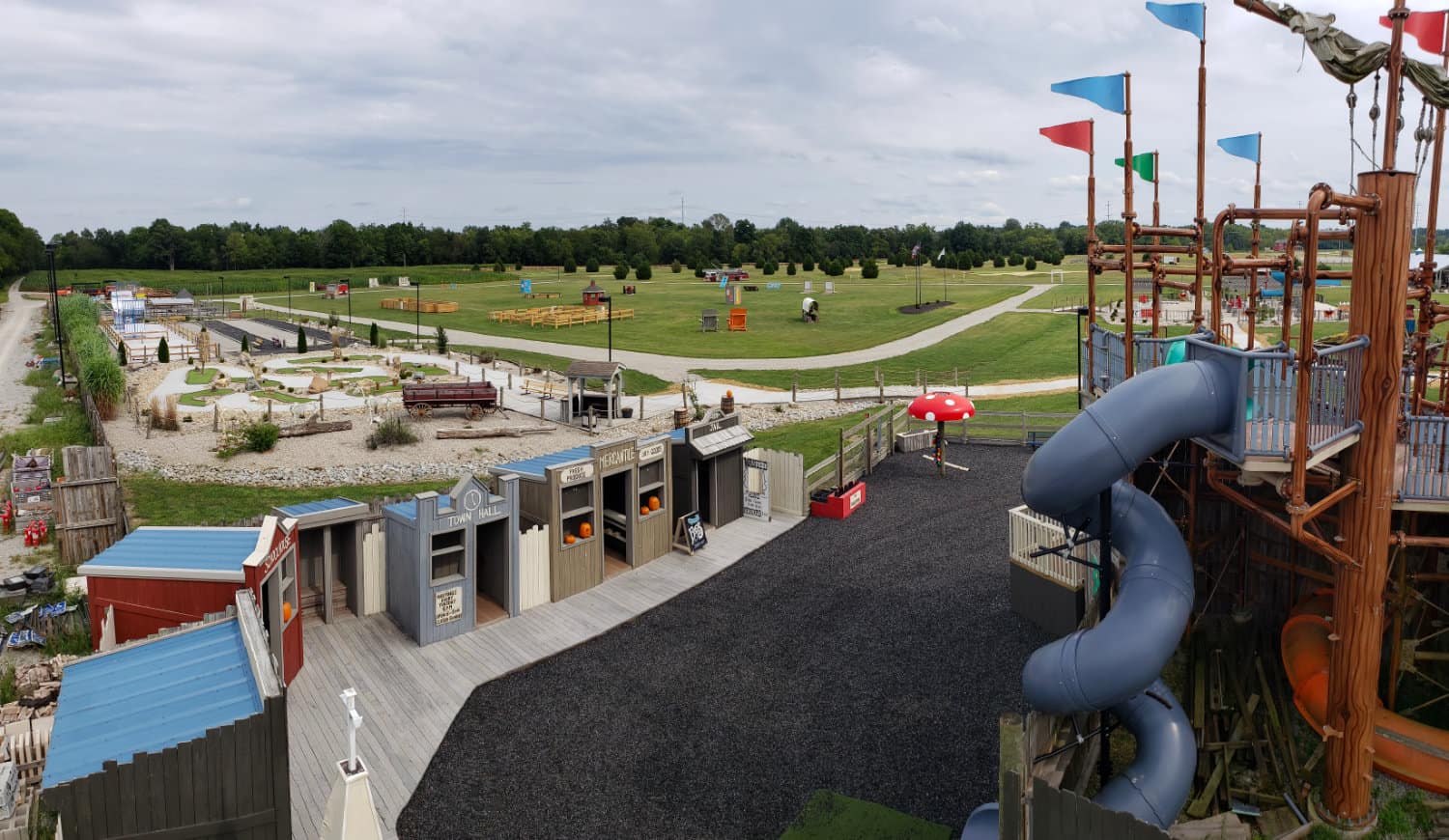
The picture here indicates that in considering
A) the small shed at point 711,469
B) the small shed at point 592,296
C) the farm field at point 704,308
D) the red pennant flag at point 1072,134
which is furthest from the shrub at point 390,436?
the small shed at point 592,296

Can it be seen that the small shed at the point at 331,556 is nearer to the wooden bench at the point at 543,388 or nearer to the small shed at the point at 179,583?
the small shed at the point at 179,583

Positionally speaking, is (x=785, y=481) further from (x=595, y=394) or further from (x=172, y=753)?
(x=595, y=394)

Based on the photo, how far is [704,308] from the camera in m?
76.9

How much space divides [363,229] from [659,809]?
150891 mm

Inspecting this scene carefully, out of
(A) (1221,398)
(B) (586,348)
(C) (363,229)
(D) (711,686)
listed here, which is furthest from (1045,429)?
(C) (363,229)

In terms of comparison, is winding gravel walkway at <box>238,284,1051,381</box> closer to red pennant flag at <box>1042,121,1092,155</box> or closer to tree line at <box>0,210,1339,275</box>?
red pennant flag at <box>1042,121,1092,155</box>

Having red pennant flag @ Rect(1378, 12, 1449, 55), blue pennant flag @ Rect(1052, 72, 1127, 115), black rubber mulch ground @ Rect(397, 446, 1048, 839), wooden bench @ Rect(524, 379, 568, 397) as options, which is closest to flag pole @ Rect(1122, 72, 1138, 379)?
blue pennant flag @ Rect(1052, 72, 1127, 115)

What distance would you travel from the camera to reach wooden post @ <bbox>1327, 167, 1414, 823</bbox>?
8891 millimetres

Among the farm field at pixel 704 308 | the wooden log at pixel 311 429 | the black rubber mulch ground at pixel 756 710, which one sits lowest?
the black rubber mulch ground at pixel 756 710

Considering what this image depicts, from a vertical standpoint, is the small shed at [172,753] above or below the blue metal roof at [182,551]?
below

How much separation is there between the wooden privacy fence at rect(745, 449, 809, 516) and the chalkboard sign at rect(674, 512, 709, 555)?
2.58 metres

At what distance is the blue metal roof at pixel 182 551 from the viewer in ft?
39.7

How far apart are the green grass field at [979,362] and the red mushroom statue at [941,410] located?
18.6 m

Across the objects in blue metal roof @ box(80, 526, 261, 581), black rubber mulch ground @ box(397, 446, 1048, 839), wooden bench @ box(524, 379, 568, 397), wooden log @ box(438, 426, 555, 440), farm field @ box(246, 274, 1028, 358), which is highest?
farm field @ box(246, 274, 1028, 358)
